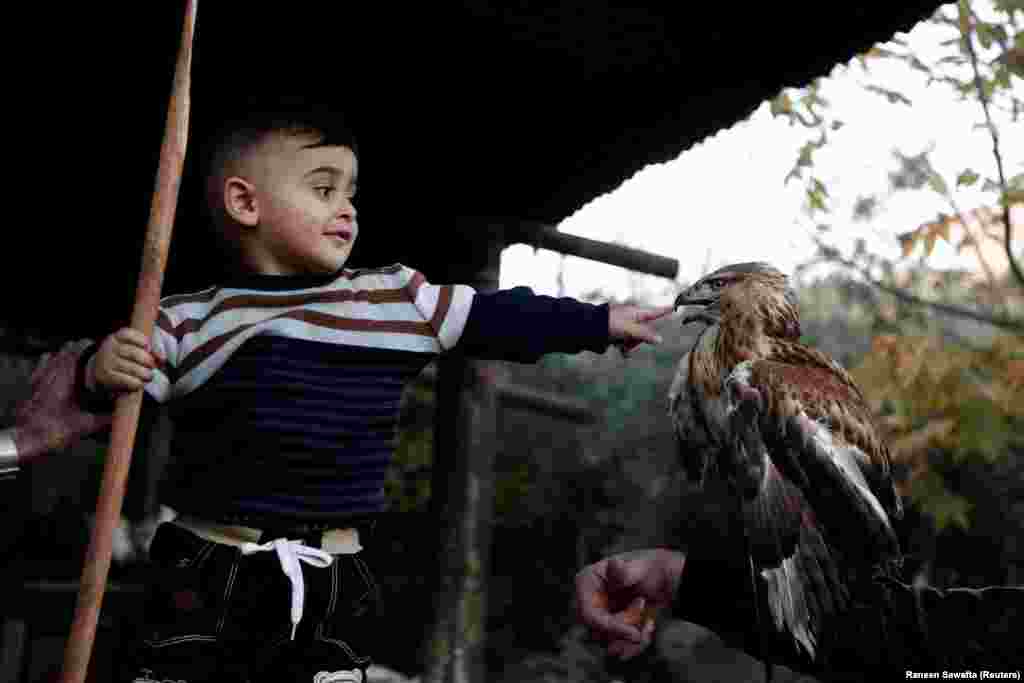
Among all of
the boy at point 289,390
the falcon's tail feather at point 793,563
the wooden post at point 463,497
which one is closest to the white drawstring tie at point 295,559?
the boy at point 289,390

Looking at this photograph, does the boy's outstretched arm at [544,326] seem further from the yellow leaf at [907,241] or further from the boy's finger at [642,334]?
the yellow leaf at [907,241]

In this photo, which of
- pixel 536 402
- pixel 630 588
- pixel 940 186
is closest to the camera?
pixel 630 588

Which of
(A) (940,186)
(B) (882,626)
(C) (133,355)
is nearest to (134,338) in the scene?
(C) (133,355)

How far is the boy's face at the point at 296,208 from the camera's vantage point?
171cm

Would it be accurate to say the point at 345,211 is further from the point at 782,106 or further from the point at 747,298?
the point at 782,106

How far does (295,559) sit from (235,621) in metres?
0.15

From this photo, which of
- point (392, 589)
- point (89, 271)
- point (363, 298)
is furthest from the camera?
point (392, 589)

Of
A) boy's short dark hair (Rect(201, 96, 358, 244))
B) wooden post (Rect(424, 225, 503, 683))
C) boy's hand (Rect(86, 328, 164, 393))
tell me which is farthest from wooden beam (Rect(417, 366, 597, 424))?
boy's hand (Rect(86, 328, 164, 393))

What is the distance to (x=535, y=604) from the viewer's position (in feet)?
32.4

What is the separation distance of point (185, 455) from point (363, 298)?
433mm

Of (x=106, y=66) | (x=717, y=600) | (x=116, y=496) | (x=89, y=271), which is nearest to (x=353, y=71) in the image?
(x=106, y=66)

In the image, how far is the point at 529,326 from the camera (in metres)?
1.65

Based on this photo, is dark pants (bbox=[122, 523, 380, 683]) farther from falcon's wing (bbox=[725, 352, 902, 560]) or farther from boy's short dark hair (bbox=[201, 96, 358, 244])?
falcon's wing (bbox=[725, 352, 902, 560])

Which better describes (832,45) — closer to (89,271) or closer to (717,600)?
(717,600)
